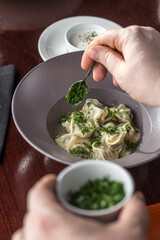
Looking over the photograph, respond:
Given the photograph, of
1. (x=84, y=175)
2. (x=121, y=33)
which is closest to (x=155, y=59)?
(x=121, y=33)

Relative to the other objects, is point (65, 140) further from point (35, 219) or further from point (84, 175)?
point (35, 219)

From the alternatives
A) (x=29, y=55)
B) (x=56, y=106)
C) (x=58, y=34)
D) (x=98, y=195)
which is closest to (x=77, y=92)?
(x=56, y=106)

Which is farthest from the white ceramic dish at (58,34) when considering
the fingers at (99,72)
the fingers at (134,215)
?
the fingers at (134,215)

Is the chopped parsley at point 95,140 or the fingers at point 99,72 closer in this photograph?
the chopped parsley at point 95,140

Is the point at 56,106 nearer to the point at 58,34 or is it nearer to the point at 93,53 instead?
the point at 93,53

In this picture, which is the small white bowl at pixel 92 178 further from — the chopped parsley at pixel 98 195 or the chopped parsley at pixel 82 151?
the chopped parsley at pixel 82 151

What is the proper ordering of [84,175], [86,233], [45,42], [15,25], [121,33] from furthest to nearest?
[15,25] → [45,42] → [121,33] → [84,175] → [86,233]
